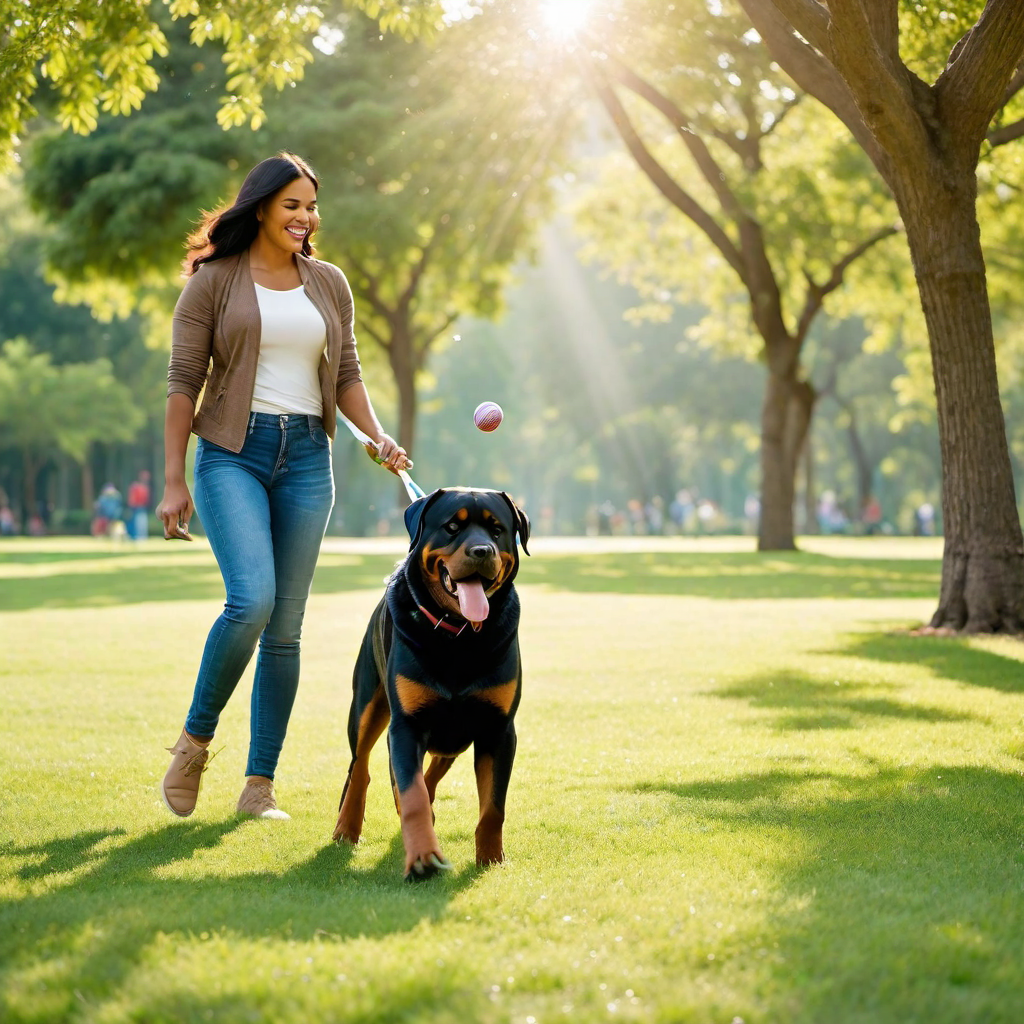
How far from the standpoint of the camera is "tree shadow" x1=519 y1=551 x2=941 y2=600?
18.5 m

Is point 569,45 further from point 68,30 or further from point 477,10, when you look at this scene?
point 68,30

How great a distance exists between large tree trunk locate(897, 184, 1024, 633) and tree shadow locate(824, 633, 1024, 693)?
0.50 m

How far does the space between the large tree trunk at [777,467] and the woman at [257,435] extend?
23.5 m

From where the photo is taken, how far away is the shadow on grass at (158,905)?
3389 mm

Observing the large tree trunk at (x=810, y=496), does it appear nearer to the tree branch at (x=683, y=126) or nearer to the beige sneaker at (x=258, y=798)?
the tree branch at (x=683, y=126)

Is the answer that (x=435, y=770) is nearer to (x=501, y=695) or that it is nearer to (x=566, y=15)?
(x=501, y=695)

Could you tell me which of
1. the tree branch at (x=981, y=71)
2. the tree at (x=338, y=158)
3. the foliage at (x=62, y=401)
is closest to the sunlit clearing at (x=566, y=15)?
the tree at (x=338, y=158)

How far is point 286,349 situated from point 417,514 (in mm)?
1163

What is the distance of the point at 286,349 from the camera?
547cm

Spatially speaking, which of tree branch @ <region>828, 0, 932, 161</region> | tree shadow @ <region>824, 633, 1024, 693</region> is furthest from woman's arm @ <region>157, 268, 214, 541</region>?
tree shadow @ <region>824, 633, 1024, 693</region>

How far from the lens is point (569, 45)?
62.7 ft

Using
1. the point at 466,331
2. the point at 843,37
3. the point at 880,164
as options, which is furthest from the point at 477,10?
the point at 466,331

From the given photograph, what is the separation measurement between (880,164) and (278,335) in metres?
6.74

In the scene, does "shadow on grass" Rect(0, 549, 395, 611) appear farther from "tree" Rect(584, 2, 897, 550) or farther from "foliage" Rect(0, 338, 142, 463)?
"foliage" Rect(0, 338, 142, 463)
